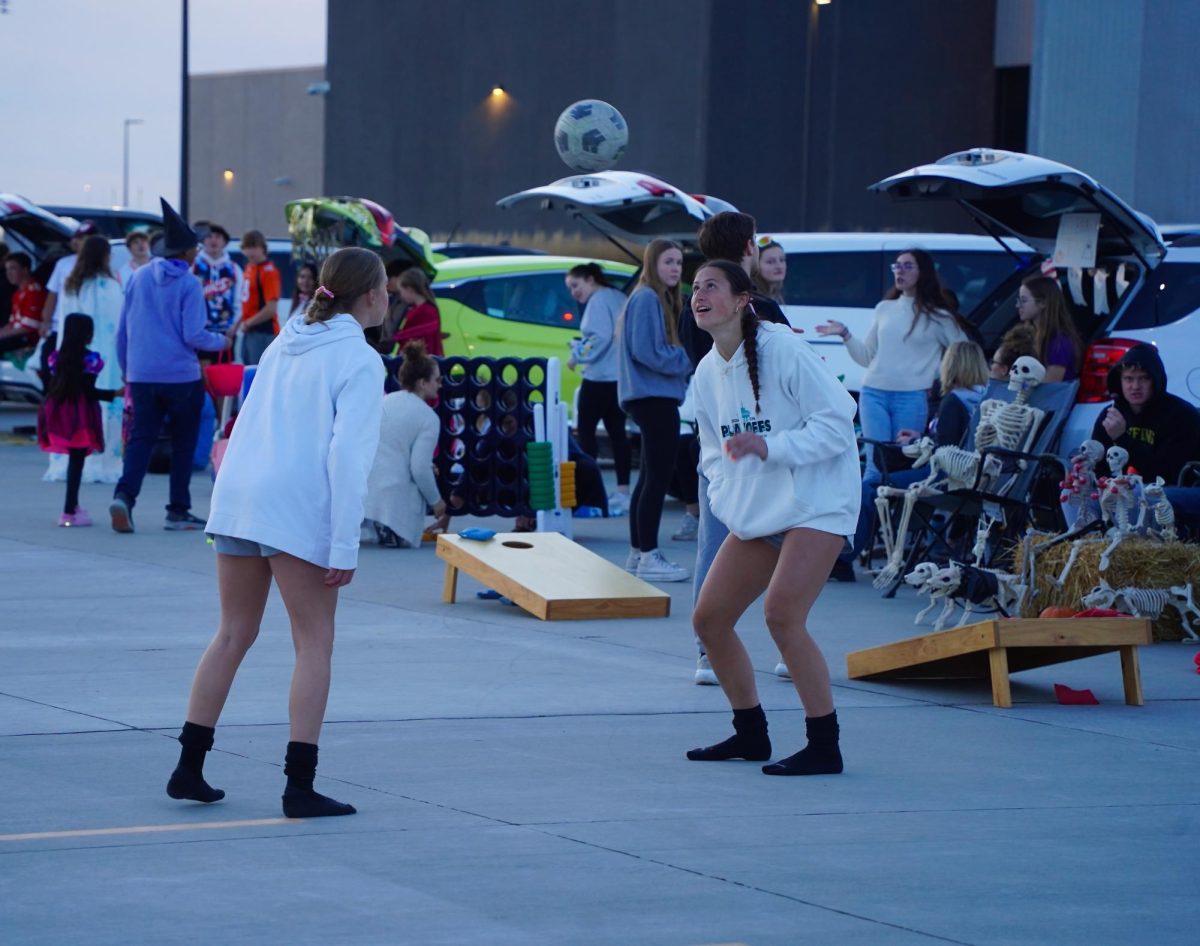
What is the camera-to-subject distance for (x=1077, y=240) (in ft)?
41.7

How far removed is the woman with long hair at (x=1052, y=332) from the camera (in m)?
11.8

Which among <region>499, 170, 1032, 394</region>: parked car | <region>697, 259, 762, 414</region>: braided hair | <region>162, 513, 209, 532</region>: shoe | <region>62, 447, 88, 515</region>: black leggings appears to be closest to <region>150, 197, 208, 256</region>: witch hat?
<region>62, 447, 88, 515</region>: black leggings

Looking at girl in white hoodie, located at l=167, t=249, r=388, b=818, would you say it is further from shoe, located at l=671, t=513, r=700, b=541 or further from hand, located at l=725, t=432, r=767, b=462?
shoe, located at l=671, t=513, r=700, b=541

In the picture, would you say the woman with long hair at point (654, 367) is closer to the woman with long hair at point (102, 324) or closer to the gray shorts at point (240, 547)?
the gray shorts at point (240, 547)

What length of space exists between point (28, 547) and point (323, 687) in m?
7.14

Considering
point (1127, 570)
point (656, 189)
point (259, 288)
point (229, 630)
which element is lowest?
point (1127, 570)

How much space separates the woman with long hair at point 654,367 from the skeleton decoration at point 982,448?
4.11 feet

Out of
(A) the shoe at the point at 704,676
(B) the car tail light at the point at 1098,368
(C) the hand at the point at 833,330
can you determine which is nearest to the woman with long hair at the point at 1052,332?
(B) the car tail light at the point at 1098,368

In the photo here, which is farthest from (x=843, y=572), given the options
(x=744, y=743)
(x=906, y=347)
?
(x=744, y=743)

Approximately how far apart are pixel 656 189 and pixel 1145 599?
233 inches

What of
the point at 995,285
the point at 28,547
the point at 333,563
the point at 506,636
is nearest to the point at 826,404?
the point at 333,563

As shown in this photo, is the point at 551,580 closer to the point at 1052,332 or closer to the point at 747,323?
the point at 747,323

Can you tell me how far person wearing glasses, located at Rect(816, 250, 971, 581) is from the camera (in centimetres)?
1201

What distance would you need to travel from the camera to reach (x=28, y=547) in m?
12.2
